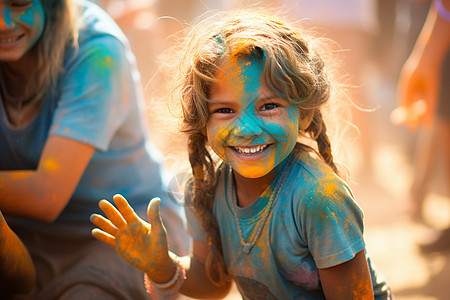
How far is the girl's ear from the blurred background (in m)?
0.40

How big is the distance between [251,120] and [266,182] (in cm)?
24

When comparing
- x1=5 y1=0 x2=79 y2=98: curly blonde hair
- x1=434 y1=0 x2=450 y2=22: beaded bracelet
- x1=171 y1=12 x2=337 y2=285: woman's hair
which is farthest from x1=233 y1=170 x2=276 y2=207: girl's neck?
x1=434 y1=0 x2=450 y2=22: beaded bracelet

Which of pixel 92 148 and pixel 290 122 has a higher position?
pixel 290 122

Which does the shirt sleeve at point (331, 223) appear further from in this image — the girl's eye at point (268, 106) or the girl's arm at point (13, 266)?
the girl's arm at point (13, 266)

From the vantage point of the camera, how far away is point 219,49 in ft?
4.58

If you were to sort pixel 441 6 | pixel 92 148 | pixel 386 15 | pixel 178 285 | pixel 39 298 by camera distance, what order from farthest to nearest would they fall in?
pixel 386 15, pixel 441 6, pixel 92 148, pixel 39 298, pixel 178 285

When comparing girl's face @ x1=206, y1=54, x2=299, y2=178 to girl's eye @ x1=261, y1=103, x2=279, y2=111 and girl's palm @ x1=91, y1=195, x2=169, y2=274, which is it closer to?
girl's eye @ x1=261, y1=103, x2=279, y2=111

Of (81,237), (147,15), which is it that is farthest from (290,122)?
(147,15)

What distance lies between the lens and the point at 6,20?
1.71m

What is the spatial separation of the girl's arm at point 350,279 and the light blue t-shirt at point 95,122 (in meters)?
0.94

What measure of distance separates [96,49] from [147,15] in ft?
9.12

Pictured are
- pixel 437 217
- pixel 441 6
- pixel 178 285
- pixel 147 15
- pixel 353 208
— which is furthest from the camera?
pixel 147 15

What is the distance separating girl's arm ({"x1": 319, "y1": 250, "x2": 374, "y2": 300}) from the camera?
132 cm

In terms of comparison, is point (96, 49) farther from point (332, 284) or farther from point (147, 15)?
point (147, 15)
